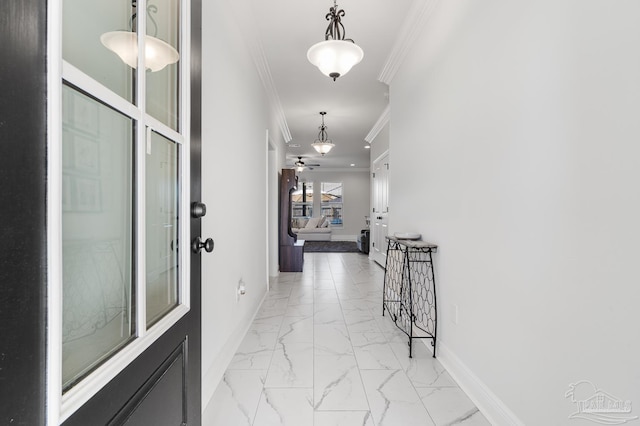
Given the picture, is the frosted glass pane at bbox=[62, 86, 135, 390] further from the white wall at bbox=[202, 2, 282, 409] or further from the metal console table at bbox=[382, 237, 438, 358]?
the metal console table at bbox=[382, 237, 438, 358]

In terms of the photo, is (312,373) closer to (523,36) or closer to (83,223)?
(83,223)

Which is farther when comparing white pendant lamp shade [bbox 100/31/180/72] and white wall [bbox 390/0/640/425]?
white wall [bbox 390/0/640/425]

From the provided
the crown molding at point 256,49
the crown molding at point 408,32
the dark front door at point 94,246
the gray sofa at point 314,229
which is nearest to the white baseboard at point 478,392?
the dark front door at point 94,246

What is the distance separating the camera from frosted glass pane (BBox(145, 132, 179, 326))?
0.97 meters

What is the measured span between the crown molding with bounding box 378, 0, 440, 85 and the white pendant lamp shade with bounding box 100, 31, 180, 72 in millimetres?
2222

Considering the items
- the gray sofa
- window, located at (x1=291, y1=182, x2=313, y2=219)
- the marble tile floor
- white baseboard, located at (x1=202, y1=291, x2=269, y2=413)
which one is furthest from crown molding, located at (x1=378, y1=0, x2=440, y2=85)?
window, located at (x1=291, y1=182, x2=313, y2=219)

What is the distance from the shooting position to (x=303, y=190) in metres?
12.0

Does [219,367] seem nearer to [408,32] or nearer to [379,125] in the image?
[408,32]

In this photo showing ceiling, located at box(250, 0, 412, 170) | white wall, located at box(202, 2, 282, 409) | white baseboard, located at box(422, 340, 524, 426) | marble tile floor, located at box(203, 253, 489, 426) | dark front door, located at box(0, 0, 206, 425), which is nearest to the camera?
dark front door, located at box(0, 0, 206, 425)

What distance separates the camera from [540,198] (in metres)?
1.32

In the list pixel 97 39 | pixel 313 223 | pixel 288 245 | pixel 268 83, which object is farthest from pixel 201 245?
pixel 313 223

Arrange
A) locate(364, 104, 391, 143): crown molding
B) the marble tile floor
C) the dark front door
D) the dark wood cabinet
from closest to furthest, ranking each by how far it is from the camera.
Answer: the dark front door < the marble tile floor < locate(364, 104, 391, 143): crown molding < the dark wood cabinet

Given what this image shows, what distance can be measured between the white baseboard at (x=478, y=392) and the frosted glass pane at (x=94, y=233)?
68.2 inches

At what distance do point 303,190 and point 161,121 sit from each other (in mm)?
10963
